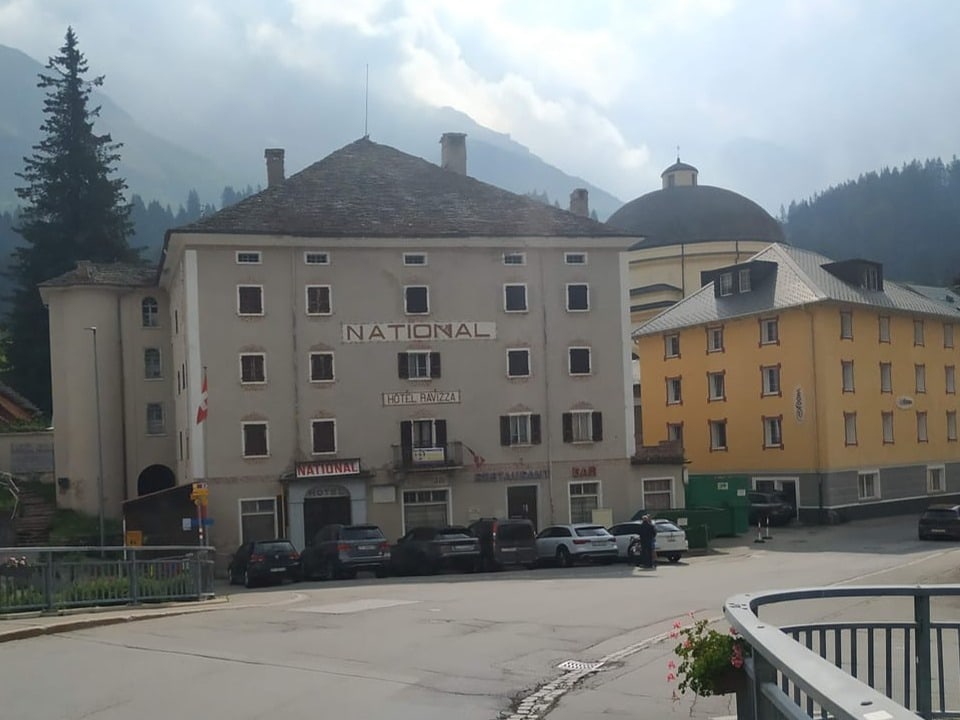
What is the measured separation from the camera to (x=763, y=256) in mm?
57125

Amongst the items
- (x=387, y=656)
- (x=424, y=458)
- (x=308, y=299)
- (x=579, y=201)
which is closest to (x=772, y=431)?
(x=579, y=201)

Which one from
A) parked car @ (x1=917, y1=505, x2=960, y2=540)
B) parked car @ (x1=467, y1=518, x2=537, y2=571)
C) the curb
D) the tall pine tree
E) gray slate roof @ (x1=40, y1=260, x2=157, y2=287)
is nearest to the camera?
the curb

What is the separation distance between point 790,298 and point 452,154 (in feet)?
56.1

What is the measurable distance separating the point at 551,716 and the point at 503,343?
116 feet

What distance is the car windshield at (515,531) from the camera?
35.2 m

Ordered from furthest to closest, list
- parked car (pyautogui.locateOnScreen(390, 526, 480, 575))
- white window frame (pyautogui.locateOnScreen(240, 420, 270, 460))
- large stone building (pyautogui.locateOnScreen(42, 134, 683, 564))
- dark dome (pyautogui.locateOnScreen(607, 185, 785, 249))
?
1. dark dome (pyautogui.locateOnScreen(607, 185, 785, 249))
2. large stone building (pyautogui.locateOnScreen(42, 134, 683, 564))
3. white window frame (pyautogui.locateOnScreen(240, 420, 270, 460))
4. parked car (pyautogui.locateOnScreen(390, 526, 480, 575))

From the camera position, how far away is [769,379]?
53.2 metres

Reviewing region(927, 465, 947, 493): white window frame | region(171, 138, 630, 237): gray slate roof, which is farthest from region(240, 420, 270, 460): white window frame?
region(927, 465, 947, 493): white window frame

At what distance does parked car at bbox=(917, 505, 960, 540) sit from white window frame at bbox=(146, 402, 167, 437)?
32928 millimetres

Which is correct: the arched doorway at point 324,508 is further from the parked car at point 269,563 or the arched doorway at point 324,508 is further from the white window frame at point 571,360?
the white window frame at point 571,360

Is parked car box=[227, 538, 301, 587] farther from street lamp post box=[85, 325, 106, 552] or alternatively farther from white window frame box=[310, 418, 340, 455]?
street lamp post box=[85, 325, 106, 552]

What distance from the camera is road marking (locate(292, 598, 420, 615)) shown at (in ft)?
67.1

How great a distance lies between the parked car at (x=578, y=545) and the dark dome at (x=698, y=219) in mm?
42766

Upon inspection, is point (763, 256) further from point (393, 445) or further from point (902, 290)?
point (393, 445)
